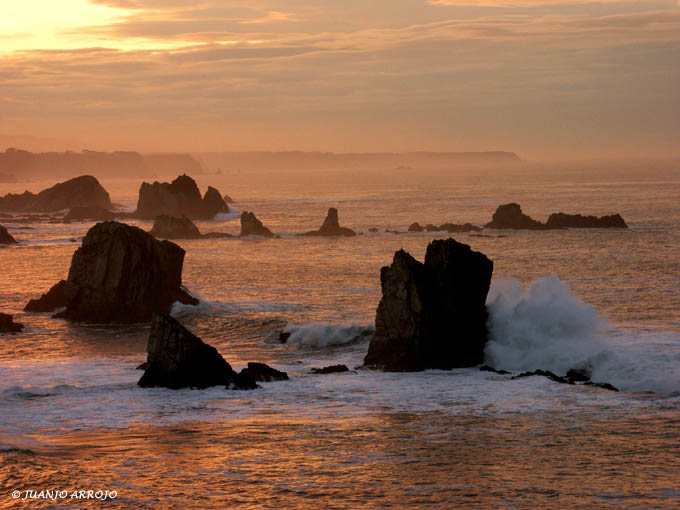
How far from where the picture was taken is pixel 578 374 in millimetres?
38969

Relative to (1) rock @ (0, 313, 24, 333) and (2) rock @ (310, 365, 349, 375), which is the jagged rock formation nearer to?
(1) rock @ (0, 313, 24, 333)

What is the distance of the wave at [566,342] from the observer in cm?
3797

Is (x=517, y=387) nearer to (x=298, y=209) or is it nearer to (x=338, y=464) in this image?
(x=338, y=464)

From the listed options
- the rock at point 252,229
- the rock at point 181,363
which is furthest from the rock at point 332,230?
the rock at point 181,363

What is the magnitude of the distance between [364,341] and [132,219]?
113559 millimetres

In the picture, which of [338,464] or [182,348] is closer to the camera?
[338,464]

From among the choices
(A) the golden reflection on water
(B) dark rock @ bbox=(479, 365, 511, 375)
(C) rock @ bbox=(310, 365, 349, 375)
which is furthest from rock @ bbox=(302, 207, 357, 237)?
(A) the golden reflection on water

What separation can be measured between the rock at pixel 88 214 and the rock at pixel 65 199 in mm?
20439

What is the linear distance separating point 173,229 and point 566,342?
277 feet

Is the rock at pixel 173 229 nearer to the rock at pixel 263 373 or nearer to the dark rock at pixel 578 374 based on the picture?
the rock at pixel 263 373

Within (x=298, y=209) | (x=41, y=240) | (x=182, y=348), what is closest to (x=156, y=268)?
(x=182, y=348)

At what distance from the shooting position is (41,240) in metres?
114

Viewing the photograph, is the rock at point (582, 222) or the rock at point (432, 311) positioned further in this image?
the rock at point (582, 222)

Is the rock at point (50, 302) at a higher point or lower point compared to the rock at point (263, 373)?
higher
